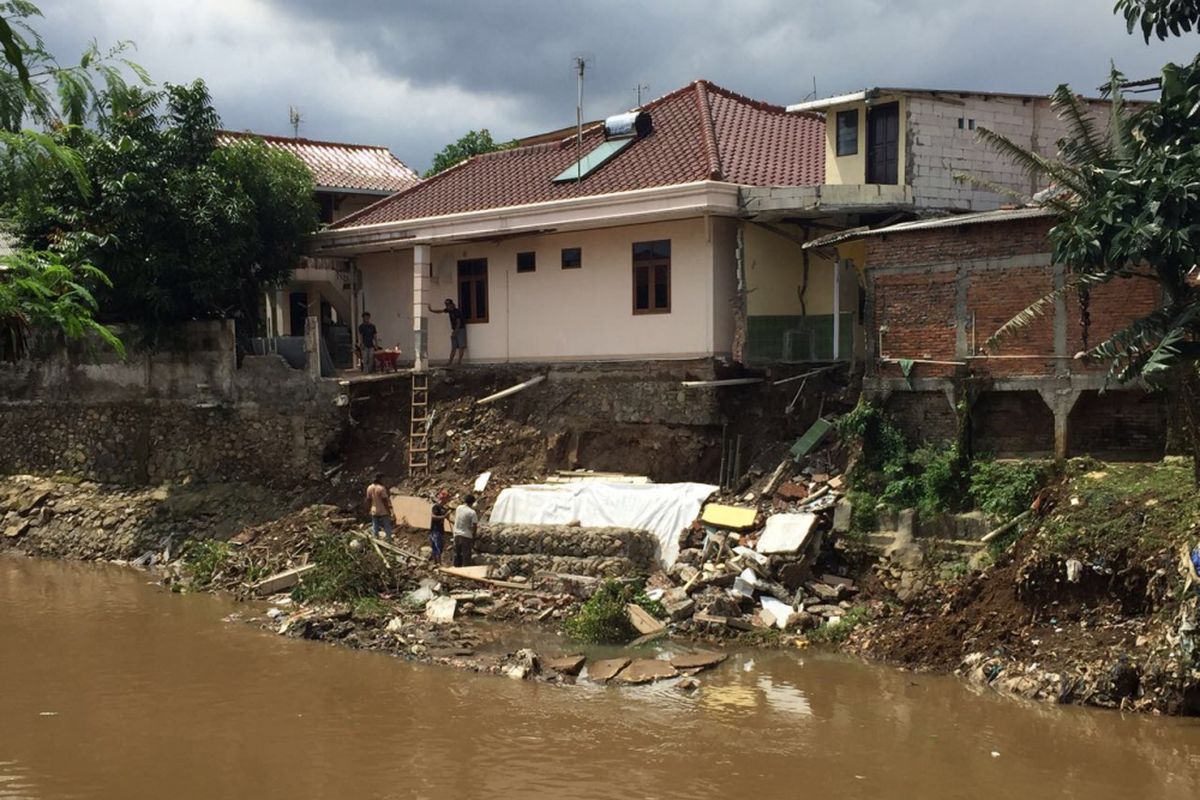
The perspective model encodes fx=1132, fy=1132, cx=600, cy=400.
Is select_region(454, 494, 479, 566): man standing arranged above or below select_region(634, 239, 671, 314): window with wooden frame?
below

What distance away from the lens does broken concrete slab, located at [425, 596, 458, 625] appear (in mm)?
17375

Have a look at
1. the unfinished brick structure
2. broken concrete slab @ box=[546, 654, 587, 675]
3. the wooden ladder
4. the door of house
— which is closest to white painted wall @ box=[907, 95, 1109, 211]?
the door of house

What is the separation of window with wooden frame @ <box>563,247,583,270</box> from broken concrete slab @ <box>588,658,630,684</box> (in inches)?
Answer: 415

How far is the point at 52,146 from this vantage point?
23.6 feet

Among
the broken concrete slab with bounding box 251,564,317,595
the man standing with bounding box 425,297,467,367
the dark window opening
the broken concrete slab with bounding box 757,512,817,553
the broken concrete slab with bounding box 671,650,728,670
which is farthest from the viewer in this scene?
the man standing with bounding box 425,297,467,367

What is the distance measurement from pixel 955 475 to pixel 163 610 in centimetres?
1317

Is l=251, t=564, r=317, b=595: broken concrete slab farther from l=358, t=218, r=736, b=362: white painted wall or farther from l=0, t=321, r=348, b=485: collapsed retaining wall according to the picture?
l=358, t=218, r=736, b=362: white painted wall

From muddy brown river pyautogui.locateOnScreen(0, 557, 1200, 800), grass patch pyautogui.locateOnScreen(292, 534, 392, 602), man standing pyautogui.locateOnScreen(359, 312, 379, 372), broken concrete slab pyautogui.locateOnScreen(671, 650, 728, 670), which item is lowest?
muddy brown river pyautogui.locateOnScreen(0, 557, 1200, 800)

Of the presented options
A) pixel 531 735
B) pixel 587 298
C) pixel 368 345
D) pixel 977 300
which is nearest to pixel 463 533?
pixel 587 298

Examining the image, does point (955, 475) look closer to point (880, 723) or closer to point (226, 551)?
point (880, 723)

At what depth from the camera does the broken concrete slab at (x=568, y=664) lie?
14.8 metres

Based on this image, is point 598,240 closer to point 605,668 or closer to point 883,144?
point 883,144

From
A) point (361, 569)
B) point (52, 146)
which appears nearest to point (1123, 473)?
point (361, 569)

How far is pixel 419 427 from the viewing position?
24188mm
